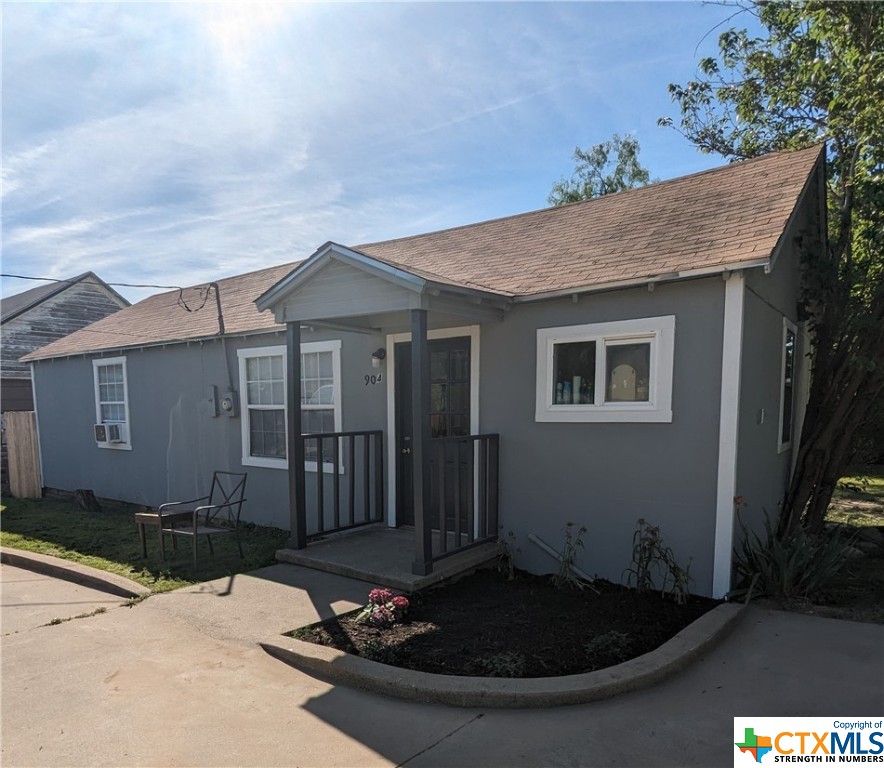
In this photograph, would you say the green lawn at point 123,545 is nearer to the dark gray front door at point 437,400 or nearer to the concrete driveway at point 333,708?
the concrete driveway at point 333,708

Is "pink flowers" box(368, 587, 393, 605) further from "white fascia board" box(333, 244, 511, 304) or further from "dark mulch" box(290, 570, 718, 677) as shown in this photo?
"white fascia board" box(333, 244, 511, 304)

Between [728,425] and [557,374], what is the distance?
1.62 meters

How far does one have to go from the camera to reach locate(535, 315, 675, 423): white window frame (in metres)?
4.80

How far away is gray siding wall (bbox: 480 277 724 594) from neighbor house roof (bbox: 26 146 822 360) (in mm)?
245

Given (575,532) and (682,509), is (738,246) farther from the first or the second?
(575,532)

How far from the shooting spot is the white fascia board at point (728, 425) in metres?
4.48

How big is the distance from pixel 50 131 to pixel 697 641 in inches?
362

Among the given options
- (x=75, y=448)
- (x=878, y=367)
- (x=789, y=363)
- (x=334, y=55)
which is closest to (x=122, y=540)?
(x=75, y=448)

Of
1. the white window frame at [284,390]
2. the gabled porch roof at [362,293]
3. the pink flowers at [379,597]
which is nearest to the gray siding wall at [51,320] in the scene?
the white window frame at [284,390]

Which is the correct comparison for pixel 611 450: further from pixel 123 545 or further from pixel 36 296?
pixel 36 296

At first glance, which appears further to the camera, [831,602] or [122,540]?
[122,540]

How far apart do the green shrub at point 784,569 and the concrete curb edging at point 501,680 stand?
129 centimetres

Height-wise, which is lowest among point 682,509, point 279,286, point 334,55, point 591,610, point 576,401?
point 591,610

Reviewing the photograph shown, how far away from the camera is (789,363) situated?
21.4ft
